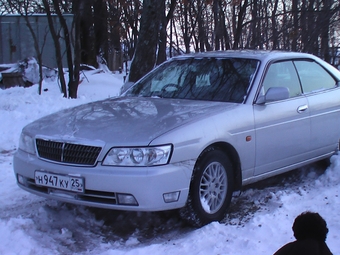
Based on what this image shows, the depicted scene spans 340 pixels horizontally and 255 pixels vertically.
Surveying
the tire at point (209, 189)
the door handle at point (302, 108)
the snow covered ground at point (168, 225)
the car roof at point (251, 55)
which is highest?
the car roof at point (251, 55)

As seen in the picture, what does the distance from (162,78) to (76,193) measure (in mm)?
1949

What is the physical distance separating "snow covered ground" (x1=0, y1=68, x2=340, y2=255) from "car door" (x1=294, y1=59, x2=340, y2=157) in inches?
11.1

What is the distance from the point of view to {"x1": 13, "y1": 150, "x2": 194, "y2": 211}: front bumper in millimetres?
3594

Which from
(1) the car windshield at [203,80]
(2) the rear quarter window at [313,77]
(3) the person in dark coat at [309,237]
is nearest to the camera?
(3) the person in dark coat at [309,237]

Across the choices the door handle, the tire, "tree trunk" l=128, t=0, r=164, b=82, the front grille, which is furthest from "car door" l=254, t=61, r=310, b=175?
"tree trunk" l=128, t=0, r=164, b=82

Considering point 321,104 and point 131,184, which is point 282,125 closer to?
point 321,104

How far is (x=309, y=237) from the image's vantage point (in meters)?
1.97

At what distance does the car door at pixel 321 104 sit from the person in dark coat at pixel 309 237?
3262mm

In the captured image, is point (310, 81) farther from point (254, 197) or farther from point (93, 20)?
point (93, 20)

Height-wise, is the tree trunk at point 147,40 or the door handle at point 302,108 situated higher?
the tree trunk at point 147,40

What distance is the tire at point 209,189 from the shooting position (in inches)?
153

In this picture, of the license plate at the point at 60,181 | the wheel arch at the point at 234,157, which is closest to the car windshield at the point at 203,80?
the wheel arch at the point at 234,157

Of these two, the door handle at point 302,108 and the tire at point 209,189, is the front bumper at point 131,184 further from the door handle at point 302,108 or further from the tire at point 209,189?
the door handle at point 302,108

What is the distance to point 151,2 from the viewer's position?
908 centimetres
